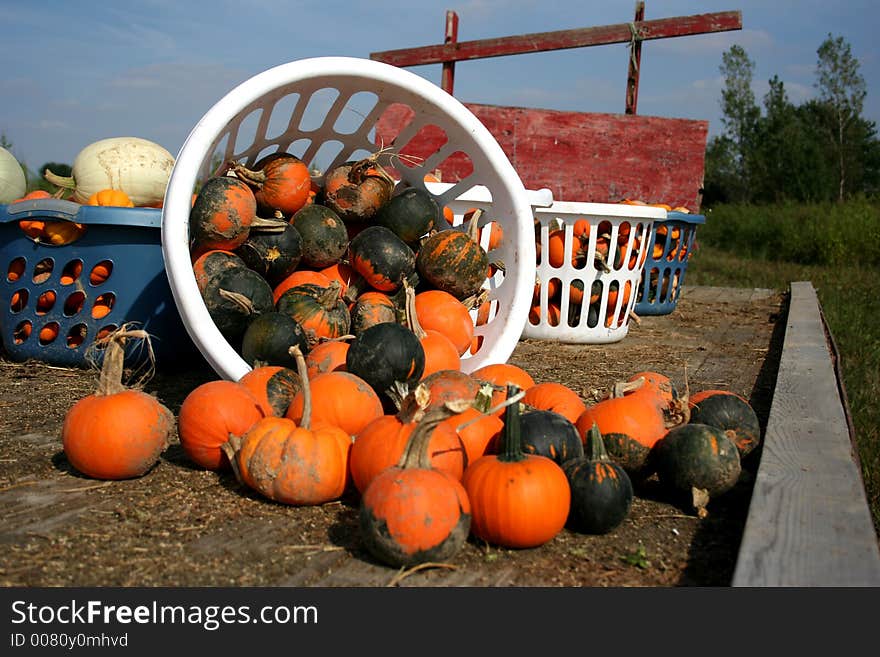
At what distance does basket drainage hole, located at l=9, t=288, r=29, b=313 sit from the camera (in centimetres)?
316

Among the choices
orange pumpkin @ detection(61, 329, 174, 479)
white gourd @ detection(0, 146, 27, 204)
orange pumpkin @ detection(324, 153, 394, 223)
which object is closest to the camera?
orange pumpkin @ detection(61, 329, 174, 479)

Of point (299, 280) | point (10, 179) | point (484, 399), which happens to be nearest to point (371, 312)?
point (299, 280)

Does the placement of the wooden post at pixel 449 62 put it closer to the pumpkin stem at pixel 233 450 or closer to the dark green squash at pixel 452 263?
the dark green squash at pixel 452 263

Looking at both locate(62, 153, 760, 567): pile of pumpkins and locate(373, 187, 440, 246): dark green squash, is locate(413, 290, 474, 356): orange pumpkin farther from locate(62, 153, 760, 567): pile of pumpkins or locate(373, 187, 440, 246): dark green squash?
locate(373, 187, 440, 246): dark green squash

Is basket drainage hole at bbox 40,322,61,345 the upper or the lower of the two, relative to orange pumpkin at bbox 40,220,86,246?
lower

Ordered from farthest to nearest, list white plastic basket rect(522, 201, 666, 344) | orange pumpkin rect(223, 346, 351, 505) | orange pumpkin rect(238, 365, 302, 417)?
1. white plastic basket rect(522, 201, 666, 344)
2. orange pumpkin rect(238, 365, 302, 417)
3. orange pumpkin rect(223, 346, 351, 505)

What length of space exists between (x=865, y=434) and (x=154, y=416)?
2.37 m

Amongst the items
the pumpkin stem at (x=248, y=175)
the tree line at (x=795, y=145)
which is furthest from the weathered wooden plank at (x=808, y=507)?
the tree line at (x=795, y=145)

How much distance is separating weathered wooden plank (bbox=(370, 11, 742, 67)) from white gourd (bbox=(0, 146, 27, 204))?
175 inches

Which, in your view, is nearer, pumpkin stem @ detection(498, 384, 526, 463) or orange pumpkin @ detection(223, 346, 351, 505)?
pumpkin stem @ detection(498, 384, 526, 463)

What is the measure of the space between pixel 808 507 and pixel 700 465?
0.90 feet

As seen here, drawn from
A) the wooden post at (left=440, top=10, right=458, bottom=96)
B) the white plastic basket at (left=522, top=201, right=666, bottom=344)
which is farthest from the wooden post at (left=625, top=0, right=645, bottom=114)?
the white plastic basket at (left=522, top=201, right=666, bottom=344)

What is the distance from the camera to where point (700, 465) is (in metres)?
1.85

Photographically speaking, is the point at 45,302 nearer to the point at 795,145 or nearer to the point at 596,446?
the point at 596,446
